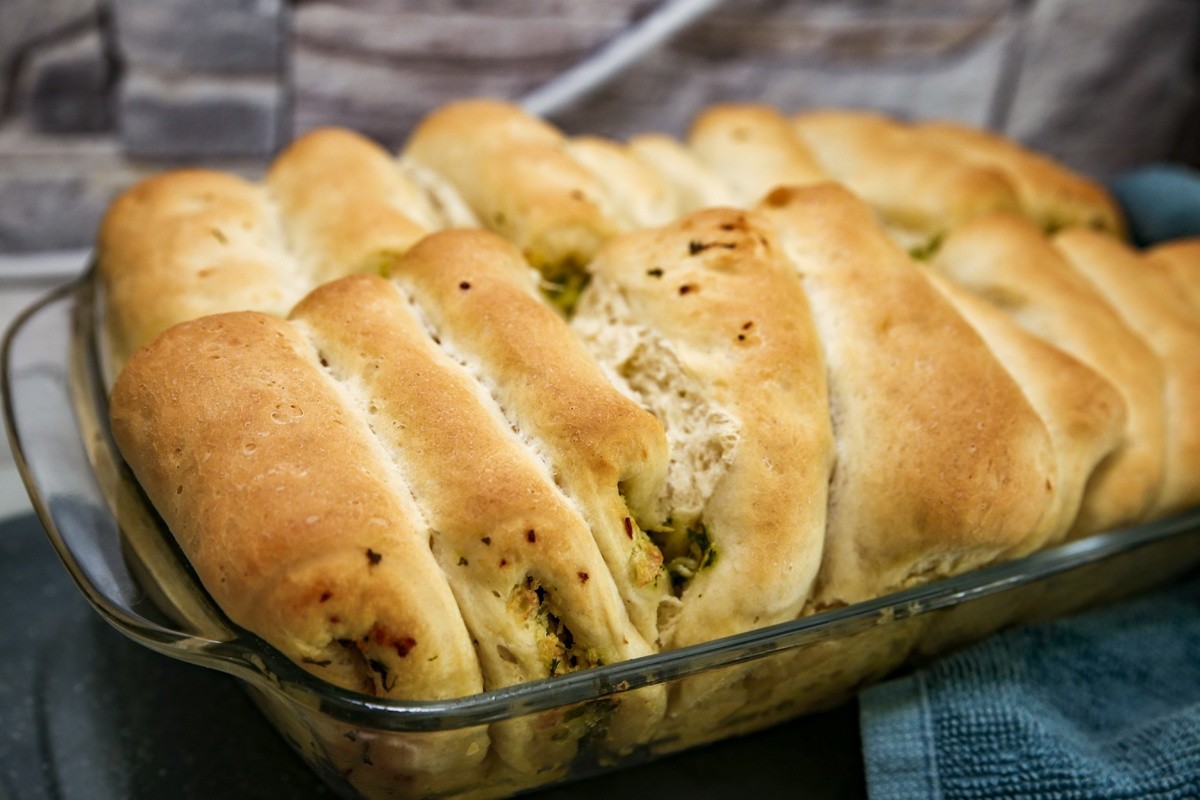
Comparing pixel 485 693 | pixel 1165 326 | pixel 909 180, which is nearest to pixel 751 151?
pixel 909 180

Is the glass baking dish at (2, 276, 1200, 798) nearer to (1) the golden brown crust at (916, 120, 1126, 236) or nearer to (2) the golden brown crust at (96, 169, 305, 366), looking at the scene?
(2) the golden brown crust at (96, 169, 305, 366)

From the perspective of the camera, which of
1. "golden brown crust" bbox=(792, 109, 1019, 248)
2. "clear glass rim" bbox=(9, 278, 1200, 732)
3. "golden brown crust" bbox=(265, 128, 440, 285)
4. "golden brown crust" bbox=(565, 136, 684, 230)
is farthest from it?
"golden brown crust" bbox=(792, 109, 1019, 248)

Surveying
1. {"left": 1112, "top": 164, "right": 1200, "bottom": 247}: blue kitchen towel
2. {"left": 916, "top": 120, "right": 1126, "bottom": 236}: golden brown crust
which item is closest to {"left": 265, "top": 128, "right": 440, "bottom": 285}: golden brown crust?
{"left": 916, "top": 120, "right": 1126, "bottom": 236}: golden brown crust

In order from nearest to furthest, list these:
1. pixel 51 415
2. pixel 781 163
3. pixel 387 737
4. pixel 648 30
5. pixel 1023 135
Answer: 1. pixel 387 737
2. pixel 51 415
3. pixel 781 163
4. pixel 648 30
5. pixel 1023 135

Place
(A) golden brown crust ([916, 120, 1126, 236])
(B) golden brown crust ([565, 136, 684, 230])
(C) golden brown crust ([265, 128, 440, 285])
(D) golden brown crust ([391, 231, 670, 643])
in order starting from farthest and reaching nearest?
(A) golden brown crust ([916, 120, 1126, 236]), (B) golden brown crust ([565, 136, 684, 230]), (C) golden brown crust ([265, 128, 440, 285]), (D) golden brown crust ([391, 231, 670, 643])

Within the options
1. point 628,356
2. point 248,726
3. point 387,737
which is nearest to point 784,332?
point 628,356

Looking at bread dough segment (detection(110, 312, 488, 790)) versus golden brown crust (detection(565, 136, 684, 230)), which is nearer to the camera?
bread dough segment (detection(110, 312, 488, 790))

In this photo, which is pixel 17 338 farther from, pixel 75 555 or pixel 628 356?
pixel 628 356

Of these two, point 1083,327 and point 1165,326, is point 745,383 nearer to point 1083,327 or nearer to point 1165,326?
point 1083,327
